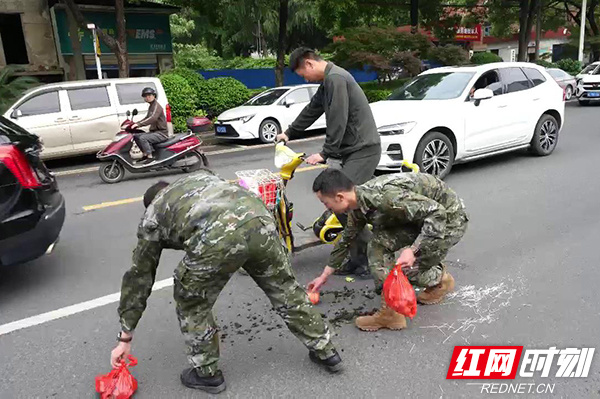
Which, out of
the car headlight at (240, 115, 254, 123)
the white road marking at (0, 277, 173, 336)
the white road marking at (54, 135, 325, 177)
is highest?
the car headlight at (240, 115, 254, 123)

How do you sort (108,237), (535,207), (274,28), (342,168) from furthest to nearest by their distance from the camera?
(274,28) → (535,207) → (108,237) → (342,168)

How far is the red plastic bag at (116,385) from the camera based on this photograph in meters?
2.62

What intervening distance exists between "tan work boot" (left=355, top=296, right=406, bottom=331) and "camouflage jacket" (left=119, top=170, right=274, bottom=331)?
128cm

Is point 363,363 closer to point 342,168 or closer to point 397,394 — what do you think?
point 397,394

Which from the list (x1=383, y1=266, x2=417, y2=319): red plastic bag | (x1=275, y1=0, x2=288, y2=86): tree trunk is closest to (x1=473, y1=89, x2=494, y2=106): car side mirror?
(x1=383, y1=266, x2=417, y2=319): red plastic bag

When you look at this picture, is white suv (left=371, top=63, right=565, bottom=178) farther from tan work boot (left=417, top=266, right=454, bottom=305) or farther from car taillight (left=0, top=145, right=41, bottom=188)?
car taillight (left=0, top=145, right=41, bottom=188)

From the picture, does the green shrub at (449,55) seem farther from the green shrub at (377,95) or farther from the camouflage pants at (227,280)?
the camouflage pants at (227,280)

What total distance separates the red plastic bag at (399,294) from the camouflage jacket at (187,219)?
0.97m

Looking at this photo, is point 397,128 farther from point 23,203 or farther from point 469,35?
point 469,35

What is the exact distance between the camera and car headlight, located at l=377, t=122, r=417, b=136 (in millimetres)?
6902

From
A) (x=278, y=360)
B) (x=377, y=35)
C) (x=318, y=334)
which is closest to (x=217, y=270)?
(x=318, y=334)

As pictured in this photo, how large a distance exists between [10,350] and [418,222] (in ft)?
8.99

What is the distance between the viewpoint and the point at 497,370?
2904 mm

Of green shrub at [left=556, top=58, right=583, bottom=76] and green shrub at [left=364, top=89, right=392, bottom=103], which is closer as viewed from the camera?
green shrub at [left=364, top=89, right=392, bottom=103]
